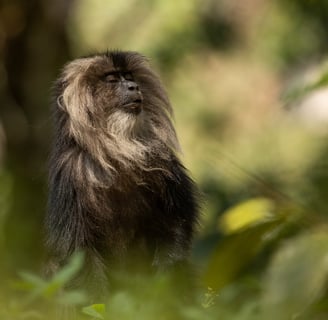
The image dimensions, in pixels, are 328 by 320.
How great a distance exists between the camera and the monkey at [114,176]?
14.6 ft

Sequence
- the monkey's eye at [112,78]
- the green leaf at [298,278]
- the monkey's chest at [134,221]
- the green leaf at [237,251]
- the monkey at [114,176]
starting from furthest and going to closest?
the monkey's eye at [112,78], the monkey's chest at [134,221], the monkey at [114,176], the green leaf at [237,251], the green leaf at [298,278]

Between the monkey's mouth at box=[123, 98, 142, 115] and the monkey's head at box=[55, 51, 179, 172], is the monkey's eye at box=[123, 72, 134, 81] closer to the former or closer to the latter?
the monkey's head at box=[55, 51, 179, 172]

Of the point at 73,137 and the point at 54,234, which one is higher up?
the point at 73,137

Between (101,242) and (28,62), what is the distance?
15.9ft

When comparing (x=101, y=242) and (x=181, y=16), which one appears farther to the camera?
(x=181, y=16)

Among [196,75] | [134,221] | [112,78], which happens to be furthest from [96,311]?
[196,75]

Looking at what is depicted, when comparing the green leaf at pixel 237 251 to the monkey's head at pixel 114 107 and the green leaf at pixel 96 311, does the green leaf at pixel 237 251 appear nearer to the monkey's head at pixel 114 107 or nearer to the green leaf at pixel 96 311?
the green leaf at pixel 96 311

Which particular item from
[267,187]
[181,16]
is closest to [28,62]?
[181,16]

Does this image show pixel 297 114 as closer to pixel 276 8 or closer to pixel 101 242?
pixel 276 8

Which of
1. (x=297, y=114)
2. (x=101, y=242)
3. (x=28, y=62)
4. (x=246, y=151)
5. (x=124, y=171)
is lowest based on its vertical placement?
(x=101, y=242)

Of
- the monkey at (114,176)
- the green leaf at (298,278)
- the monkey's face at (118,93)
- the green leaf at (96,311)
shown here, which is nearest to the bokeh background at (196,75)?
the monkey at (114,176)

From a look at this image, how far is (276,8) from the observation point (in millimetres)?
10875

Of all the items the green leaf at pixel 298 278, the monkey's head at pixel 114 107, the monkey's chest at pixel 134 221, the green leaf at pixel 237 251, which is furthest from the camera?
the monkey's head at pixel 114 107

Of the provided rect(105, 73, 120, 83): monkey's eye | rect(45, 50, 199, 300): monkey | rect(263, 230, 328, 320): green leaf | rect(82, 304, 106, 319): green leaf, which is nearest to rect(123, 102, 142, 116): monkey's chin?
rect(45, 50, 199, 300): monkey
